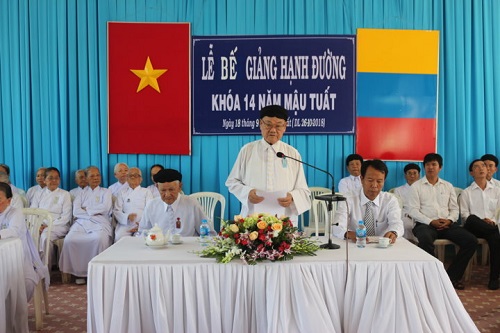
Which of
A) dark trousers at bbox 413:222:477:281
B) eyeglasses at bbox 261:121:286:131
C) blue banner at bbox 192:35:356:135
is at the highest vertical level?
blue banner at bbox 192:35:356:135

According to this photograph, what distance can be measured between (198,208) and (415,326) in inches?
75.8

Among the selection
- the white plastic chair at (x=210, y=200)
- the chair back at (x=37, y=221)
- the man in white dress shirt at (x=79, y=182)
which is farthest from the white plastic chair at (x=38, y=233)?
the white plastic chair at (x=210, y=200)

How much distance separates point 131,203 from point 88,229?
0.55 m

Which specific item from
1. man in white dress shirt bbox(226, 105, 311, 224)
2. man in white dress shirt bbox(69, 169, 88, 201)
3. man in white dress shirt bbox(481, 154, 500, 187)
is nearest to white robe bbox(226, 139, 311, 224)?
man in white dress shirt bbox(226, 105, 311, 224)

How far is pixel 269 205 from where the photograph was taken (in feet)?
12.0

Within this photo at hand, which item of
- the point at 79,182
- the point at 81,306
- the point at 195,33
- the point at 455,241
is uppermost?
the point at 195,33

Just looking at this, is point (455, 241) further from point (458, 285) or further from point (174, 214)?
point (174, 214)

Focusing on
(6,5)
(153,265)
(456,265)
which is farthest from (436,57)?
(6,5)

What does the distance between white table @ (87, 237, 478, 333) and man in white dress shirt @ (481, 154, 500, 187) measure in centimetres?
340

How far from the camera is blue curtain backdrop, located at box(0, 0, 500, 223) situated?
5742 mm

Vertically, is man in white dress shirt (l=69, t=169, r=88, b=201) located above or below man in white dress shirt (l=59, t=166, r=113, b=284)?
above

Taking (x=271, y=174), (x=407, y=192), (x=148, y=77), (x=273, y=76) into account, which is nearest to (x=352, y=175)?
(x=407, y=192)

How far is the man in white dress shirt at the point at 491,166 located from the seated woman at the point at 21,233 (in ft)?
15.8

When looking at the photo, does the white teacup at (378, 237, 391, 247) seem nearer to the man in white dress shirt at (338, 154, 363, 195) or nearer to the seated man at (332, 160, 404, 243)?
the seated man at (332, 160, 404, 243)
